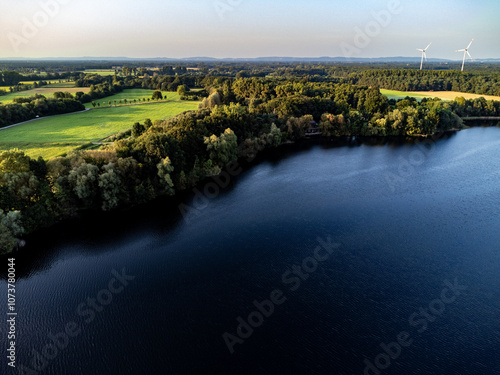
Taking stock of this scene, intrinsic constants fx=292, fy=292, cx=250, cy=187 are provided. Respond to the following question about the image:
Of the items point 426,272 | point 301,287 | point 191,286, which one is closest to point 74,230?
point 191,286

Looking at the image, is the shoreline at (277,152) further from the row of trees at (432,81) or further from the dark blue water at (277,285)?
the row of trees at (432,81)

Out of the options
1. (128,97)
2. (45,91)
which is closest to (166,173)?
(128,97)

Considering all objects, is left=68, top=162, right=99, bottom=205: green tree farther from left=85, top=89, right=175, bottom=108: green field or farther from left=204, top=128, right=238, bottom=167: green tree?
left=85, top=89, right=175, bottom=108: green field

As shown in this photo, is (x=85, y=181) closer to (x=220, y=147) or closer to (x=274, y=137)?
(x=220, y=147)

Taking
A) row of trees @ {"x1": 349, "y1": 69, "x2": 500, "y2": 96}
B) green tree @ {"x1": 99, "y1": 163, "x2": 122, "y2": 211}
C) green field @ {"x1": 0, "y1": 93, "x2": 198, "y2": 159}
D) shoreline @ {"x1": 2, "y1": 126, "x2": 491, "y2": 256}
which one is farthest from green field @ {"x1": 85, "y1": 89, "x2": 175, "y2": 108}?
row of trees @ {"x1": 349, "y1": 69, "x2": 500, "y2": 96}

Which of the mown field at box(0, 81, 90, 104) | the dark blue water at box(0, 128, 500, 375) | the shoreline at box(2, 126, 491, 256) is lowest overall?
the dark blue water at box(0, 128, 500, 375)

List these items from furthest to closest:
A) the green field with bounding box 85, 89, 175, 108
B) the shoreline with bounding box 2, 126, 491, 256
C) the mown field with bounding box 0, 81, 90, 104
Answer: the green field with bounding box 85, 89, 175, 108, the mown field with bounding box 0, 81, 90, 104, the shoreline with bounding box 2, 126, 491, 256
